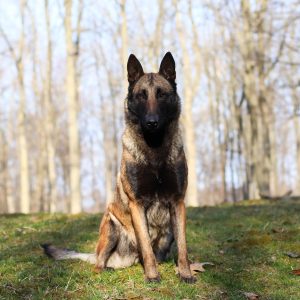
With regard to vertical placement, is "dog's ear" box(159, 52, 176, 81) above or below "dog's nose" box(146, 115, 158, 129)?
above

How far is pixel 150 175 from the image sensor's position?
487 cm

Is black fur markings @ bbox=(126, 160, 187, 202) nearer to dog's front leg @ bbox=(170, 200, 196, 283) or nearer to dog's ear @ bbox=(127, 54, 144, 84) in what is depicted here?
dog's front leg @ bbox=(170, 200, 196, 283)

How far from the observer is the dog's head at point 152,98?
4.76 meters

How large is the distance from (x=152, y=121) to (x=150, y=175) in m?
0.60

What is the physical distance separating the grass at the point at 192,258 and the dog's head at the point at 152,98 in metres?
1.63

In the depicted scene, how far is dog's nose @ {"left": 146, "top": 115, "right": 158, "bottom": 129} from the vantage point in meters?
4.64

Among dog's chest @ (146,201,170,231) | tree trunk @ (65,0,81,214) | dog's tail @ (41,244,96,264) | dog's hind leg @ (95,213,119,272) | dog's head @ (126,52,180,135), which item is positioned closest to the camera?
dog's head @ (126,52,180,135)

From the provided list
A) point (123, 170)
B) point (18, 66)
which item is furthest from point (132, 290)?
point (18, 66)

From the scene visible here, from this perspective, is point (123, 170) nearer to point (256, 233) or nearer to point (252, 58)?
point (256, 233)

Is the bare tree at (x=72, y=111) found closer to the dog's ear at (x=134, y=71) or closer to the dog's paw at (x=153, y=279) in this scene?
the dog's ear at (x=134, y=71)

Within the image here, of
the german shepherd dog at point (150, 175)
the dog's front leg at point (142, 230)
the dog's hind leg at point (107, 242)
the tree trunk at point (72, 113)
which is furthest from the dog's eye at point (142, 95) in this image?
the tree trunk at point (72, 113)

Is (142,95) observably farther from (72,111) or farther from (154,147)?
(72,111)

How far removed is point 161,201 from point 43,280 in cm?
150

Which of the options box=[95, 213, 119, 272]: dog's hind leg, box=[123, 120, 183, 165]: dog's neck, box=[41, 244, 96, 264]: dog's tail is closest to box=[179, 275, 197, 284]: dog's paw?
box=[95, 213, 119, 272]: dog's hind leg
